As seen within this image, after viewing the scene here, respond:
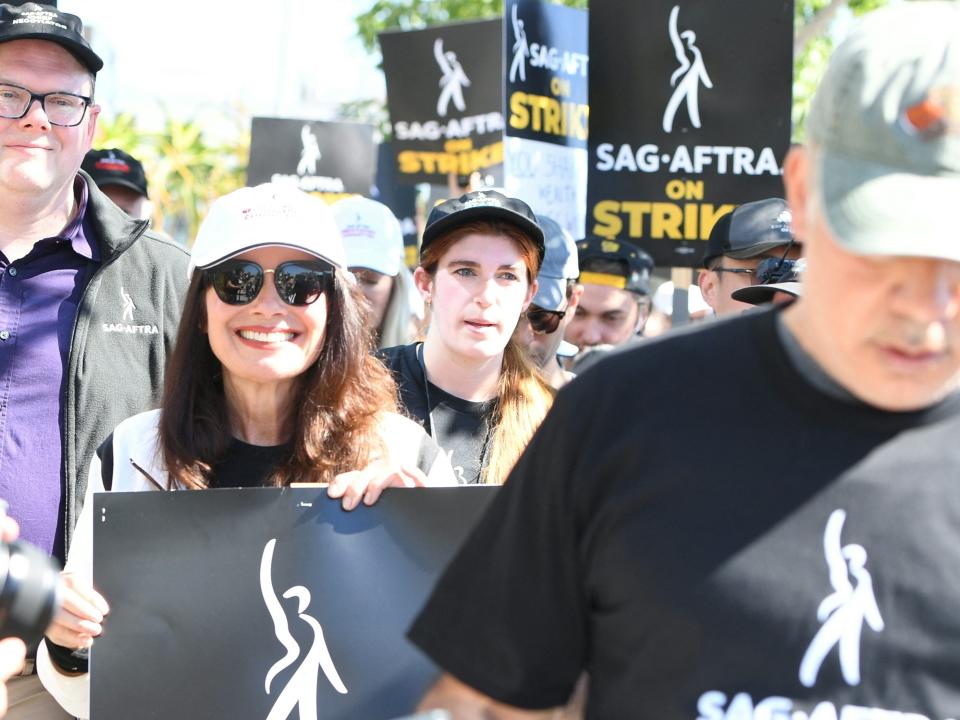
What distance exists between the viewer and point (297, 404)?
312cm


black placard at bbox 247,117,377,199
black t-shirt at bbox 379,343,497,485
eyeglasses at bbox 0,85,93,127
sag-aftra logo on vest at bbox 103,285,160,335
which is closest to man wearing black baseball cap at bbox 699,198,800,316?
black t-shirt at bbox 379,343,497,485

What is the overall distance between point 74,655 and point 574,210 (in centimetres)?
461

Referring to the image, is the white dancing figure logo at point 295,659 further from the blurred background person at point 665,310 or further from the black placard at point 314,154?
the black placard at point 314,154

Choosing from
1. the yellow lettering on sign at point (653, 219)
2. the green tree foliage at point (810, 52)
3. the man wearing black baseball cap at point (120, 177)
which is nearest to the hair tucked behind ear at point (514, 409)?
the yellow lettering on sign at point (653, 219)

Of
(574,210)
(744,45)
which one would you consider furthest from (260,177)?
(744,45)

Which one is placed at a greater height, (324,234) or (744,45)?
(744,45)

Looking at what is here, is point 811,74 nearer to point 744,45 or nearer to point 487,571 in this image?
point 744,45

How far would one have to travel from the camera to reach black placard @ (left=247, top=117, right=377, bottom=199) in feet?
29.5

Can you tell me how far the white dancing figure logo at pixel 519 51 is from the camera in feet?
21.7

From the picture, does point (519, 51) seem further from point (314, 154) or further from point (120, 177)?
point (314, 154)

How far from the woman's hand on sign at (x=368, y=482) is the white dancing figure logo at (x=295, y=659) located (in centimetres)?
18

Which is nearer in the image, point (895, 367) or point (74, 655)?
point (895, 367)

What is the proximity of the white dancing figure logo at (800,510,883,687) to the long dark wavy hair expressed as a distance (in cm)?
160

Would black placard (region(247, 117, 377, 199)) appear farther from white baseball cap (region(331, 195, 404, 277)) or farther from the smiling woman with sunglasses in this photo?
the smiling woman with sunglasses
